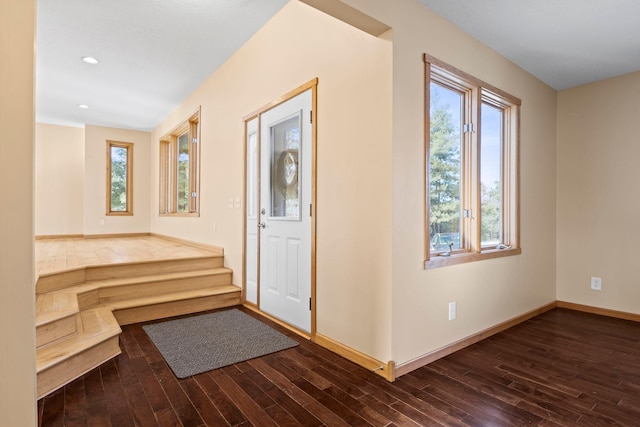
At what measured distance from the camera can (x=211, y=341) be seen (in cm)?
276

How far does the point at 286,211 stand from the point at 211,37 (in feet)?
7.05

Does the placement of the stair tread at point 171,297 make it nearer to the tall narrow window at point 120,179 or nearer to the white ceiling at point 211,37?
the white ceiling at point 211,37

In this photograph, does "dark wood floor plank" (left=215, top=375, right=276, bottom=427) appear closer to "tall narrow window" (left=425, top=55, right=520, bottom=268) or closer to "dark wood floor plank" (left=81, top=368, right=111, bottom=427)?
"dark wood floor plank" (left=81, top=368, right=111, bottom=427)

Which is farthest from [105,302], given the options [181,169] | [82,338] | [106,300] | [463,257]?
[181,169]

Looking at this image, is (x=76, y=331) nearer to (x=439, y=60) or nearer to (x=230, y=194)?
(x=230, y=194)

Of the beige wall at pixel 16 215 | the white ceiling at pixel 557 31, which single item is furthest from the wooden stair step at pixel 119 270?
the white ceiling at pixel 557 31

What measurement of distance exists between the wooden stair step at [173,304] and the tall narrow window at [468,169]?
2.40 m

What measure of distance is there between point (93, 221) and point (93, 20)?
16.9ft

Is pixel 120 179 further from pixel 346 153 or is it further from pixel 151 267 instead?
pixel 346 153

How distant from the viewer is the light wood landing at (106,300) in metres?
2.17

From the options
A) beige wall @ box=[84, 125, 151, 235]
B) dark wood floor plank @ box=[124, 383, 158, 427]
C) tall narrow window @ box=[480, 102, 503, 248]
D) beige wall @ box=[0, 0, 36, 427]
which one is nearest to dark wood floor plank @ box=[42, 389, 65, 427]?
dark wood floor plank @ box=[124, 383, 158, 427]

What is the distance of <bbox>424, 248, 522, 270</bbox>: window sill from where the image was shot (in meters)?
2.48

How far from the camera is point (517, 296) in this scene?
342cm

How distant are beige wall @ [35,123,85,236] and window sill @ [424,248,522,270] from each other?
25.6ft
